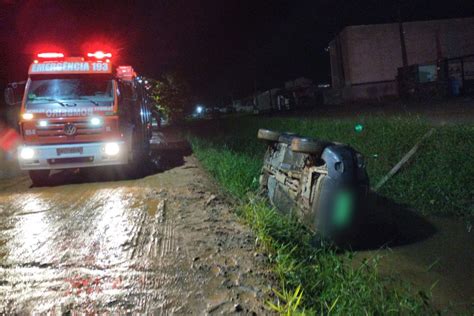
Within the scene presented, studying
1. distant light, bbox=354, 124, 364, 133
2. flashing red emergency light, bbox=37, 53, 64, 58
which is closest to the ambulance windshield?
flashing red emergency light, bbox=37, 53, 64, 58

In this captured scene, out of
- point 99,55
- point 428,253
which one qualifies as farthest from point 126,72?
point 428,253

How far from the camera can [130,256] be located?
4.08m

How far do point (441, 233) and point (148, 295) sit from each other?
418cm

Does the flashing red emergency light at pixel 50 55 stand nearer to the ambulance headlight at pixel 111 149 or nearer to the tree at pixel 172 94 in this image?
the ambulance headlight at pixel 111 149

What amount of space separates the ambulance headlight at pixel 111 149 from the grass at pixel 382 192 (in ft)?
7.24

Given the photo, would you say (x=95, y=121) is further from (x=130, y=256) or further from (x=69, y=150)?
(x=130, y=256)

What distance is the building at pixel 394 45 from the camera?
108 ft

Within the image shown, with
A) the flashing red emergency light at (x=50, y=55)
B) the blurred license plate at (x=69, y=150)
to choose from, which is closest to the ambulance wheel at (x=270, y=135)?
the blurred license plate at (x=69, y=150)

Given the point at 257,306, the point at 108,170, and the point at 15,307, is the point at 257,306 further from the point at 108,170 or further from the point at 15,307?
the point at 108,170

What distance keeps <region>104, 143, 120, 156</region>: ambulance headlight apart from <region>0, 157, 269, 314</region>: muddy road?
156cm

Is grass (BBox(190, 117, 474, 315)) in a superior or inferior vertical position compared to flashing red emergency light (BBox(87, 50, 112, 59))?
inferior

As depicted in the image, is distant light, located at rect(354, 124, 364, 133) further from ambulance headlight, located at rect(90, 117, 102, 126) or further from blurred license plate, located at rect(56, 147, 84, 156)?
blurred license plate, located at rect(56, 147, 84, 156)

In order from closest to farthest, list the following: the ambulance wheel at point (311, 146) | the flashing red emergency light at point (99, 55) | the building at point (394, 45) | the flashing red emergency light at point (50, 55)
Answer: the ambulance wheel at point (311, 146) → the flashing red emergency light at point (50, 55) → the flashing red emergency light at point (99, 55) → the building at point (394, 45)

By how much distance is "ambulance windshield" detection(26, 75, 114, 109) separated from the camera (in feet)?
27.0
